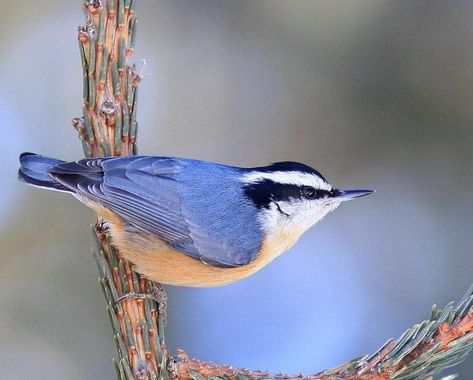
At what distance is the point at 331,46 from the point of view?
3480 millimetres

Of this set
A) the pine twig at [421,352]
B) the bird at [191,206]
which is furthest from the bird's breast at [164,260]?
the pine twig at [421,352]

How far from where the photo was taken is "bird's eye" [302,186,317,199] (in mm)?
2594

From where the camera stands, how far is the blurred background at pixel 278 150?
3.30 metres

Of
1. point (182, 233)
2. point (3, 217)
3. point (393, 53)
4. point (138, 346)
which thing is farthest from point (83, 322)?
point (393, 53)

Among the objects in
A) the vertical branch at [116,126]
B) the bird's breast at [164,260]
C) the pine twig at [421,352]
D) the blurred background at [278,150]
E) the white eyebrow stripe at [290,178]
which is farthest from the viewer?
the blurred background at [278,150]

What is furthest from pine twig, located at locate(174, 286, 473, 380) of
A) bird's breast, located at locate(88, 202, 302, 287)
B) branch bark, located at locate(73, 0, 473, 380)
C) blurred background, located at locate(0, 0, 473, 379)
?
blurred background, located at locate(0, 0, 473, 379)

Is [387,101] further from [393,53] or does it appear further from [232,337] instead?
[232,337]

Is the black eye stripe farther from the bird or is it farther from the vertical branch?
the vertical branch

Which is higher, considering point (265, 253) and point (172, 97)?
Answer: point (172, 97)

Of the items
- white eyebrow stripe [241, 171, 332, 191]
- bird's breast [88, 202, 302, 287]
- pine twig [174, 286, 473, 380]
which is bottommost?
pine twig [174, 286, 473, 380]

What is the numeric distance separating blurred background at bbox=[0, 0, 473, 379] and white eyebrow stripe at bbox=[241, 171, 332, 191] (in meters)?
0.86

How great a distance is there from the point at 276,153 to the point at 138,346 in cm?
170

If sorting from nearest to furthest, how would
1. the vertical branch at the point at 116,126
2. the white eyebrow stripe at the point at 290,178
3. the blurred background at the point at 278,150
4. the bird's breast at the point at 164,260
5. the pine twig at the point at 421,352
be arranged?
the pine twig at the point at 421,352 → the vertical branch at the point at 116,126 → the bird's breast at the point at 164,260 → the white eyebrow stripe at the point at 290,178 → the blurred background at the point at 278,150

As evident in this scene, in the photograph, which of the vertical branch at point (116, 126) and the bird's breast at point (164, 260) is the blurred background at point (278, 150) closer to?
the bird's breast at point (164, 260)
